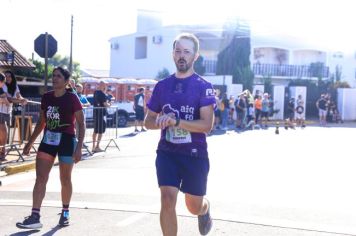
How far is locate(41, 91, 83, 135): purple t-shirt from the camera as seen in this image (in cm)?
636

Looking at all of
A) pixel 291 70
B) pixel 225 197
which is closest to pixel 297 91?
pixel 291 70

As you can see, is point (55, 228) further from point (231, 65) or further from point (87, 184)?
point (231, 65)

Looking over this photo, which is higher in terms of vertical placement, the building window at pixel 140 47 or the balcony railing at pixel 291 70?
the building window at pixel 140 47

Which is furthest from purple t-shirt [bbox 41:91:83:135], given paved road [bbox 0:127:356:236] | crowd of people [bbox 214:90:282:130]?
crowd of people [bbox 214:90:282:130]

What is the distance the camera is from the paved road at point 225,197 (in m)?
6.37

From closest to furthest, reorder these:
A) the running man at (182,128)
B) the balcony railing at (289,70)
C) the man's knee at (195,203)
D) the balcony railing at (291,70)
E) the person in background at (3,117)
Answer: the running man at (182,128)
the man's knee at (195,203)
the person in background at (3,117)
the balcony railing at (289,70)
the balcony railing at (291,70)

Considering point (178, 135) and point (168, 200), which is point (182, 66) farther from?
point (168, 200)

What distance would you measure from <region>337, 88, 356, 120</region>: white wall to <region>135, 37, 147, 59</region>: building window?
1887cm

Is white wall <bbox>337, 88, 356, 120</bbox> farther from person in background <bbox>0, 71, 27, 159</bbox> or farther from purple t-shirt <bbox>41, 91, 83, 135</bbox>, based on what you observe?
purple t-shirt <bbox>41, 91, 83, 135</bbox>

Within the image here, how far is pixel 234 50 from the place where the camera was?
42594 millimetres

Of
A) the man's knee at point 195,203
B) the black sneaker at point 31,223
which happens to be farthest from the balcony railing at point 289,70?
the man's knee at point 195,203

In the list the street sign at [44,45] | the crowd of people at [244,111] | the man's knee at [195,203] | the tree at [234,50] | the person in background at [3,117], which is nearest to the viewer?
the man's knee at [195,203]

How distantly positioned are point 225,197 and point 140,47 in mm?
42349

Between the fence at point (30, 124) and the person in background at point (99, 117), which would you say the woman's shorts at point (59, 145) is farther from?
the person in background at point (99, 117)
